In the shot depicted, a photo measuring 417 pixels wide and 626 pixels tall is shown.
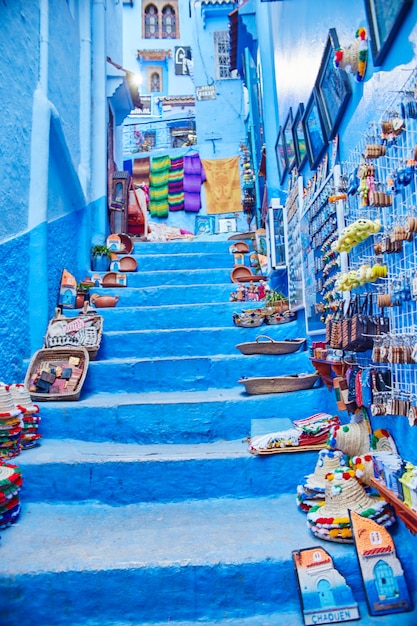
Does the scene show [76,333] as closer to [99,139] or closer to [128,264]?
[128,264]

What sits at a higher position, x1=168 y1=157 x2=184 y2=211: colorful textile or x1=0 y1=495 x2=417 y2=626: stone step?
x1=168 y1=157 x2=184 y2=211: colorful textile

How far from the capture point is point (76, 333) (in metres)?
4.36

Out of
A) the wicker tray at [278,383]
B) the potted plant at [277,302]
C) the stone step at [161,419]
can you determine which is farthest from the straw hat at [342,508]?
the potted plant at [277,302]

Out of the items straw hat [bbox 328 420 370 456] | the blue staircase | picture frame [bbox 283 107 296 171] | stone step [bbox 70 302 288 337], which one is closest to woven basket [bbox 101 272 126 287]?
stone step [bbox 70 302 288 337]

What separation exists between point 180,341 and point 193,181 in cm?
921

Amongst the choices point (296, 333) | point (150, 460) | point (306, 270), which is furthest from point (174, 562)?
point (296, 333)

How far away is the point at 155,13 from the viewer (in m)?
20.9

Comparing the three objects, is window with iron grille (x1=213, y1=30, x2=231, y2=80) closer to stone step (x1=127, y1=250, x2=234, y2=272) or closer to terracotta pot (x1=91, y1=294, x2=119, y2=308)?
stone step (x1=127, y1=250, x2=234, y2=272)

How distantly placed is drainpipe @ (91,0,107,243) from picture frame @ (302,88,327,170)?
4220 millimetres

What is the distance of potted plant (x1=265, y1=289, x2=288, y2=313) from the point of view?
4.61 m

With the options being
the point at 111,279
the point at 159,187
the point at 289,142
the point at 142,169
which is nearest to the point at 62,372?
the point at 111,279

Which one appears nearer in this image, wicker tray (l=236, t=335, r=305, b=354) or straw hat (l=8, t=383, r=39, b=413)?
straw hat (l=8, t=383, r=39, b=413)

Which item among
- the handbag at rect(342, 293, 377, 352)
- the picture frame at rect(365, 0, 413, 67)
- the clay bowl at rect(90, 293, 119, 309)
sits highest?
the picture frame at rect(365, 0, 413, 67)

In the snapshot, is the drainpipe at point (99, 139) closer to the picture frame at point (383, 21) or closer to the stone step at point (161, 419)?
the stone step at point (161, 419)
